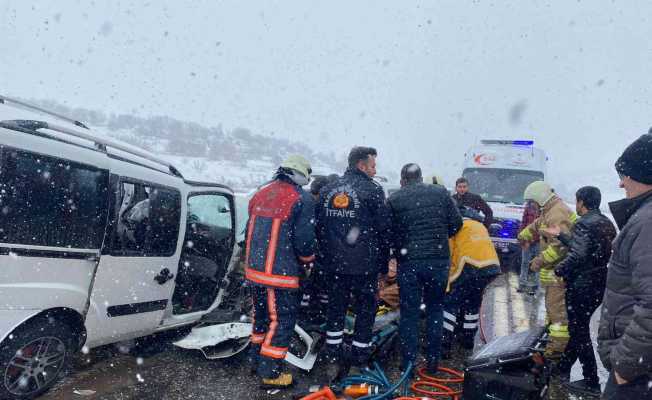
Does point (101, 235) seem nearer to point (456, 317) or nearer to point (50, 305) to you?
point (50, 305)

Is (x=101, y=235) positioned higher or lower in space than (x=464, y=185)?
lower

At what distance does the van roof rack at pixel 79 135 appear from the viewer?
2.84 metres

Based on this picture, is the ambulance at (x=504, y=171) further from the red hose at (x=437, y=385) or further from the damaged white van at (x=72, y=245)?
the damaged white van at (x=72, y=245)

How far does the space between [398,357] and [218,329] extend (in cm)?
184

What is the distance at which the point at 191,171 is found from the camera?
4.61m

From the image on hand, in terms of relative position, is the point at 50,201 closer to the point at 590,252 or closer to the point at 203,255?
the point at 203,255

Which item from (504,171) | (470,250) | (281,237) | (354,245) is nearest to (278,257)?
(281,237)

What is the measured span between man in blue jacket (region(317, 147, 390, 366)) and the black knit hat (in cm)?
205

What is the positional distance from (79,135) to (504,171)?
8.71 m

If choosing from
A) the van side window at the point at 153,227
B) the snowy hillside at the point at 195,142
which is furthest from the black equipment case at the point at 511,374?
the snowy hillside at the point at 195,142

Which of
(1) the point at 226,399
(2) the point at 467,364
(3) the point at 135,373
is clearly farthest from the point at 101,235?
(2) the point at 467,364

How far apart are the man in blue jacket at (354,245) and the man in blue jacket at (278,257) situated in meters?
0.24

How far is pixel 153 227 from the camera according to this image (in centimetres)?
382

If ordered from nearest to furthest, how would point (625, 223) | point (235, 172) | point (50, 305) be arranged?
point (625, 223)
point (50, 305)
point (235, 172)
